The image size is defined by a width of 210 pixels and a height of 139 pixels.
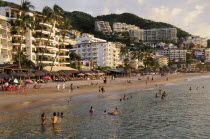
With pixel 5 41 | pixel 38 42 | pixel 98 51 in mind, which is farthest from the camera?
pixel 98 51

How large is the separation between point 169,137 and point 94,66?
9148 cm

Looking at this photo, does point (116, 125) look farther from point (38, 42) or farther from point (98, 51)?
point (98, 51)

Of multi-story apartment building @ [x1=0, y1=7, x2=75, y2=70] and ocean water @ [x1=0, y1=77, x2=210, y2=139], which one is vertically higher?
multi-story apartment building @ [x1=0, y1=7, x2=75, y2=70]

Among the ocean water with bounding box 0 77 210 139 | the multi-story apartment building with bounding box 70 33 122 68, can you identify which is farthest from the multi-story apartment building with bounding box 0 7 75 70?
the ocean water with bounding box 0 77 210 139

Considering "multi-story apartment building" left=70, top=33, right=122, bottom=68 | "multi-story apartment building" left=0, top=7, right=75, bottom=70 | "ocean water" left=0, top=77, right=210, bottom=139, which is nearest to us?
"ocean water" left=0, top=77, right=210, bottom=139

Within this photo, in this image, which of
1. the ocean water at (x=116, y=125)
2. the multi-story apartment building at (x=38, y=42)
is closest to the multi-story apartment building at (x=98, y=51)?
the multi-story apartment building at (x=38, y=42)

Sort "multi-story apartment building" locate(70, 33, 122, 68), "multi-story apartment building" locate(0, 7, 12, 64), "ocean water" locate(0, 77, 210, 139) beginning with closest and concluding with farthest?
"ocean water" locate(0, 77, 210, 139) → "multi-story apartment building" locate(0, 7, 12, 64) → "multi-story apartment building" locate(70, 33, 122, 68)

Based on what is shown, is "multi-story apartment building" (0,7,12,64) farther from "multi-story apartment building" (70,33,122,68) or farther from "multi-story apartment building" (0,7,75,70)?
"multi-story apartment building" (70,33,122,68)

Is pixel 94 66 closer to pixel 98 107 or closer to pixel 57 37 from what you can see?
pixel 57 37

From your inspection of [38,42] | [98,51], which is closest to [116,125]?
[38,42]

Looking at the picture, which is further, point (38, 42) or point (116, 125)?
point (38, 42)

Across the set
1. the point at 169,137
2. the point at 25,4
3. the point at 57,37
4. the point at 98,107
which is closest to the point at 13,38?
the point at 25,4

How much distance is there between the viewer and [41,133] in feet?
62.1

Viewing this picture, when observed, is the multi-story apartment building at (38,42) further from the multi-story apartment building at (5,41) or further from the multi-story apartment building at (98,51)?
the multi-story apartment building at (98,51)
